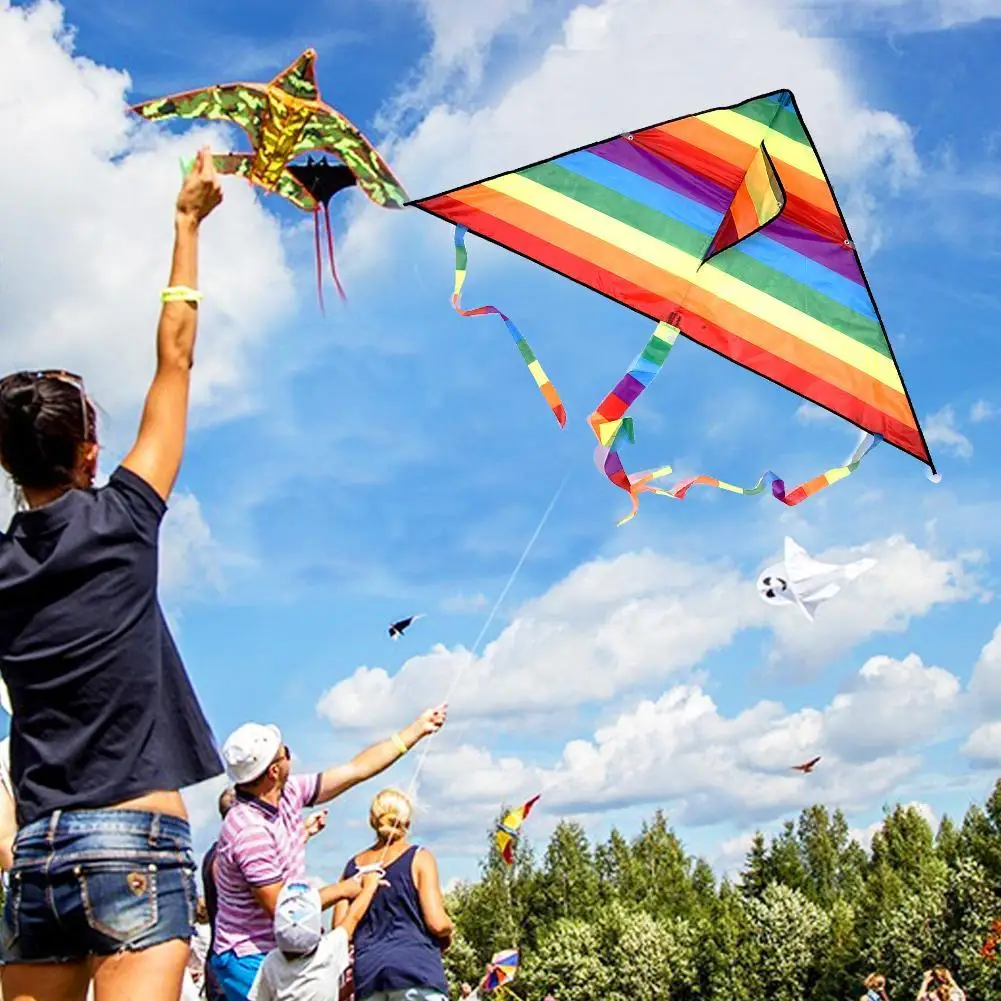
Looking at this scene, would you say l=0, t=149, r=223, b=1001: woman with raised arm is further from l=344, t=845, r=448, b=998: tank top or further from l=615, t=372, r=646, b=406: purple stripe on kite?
→ l=615, t=372, r=646, b=406: purple stripe on kite

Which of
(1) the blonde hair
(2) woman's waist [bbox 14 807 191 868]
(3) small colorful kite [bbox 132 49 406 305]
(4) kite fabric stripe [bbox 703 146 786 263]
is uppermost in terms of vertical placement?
(4) kite fabric stripe [bbox 703 146 786 263]

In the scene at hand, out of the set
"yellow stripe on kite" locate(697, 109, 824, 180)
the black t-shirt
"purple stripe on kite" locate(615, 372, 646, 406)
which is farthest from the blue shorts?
"yellow stripe on kite" locate(697, 109, 824, 180)

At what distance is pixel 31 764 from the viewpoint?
7.46 ft

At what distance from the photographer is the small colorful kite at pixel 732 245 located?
667cm

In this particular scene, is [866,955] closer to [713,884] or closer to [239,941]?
[713,884]

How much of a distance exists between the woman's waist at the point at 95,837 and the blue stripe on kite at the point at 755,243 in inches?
203

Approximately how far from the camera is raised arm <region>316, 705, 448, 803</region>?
4.80 meters

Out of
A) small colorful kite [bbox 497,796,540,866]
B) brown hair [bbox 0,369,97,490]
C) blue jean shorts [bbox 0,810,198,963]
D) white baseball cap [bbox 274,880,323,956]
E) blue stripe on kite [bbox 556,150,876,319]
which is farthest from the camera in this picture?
small colorful kite [bbox 497,796,540,866]

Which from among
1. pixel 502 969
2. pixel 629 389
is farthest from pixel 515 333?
pixel 502 969

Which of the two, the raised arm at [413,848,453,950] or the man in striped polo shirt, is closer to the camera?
the man in striped polo shirt

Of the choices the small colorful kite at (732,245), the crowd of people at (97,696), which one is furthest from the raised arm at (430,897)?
the crowd of people at (97,696)

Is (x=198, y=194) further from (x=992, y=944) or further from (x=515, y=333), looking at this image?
(x=992, y=944)

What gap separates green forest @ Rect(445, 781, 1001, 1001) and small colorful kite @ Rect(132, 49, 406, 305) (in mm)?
34609

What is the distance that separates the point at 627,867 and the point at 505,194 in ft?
179
